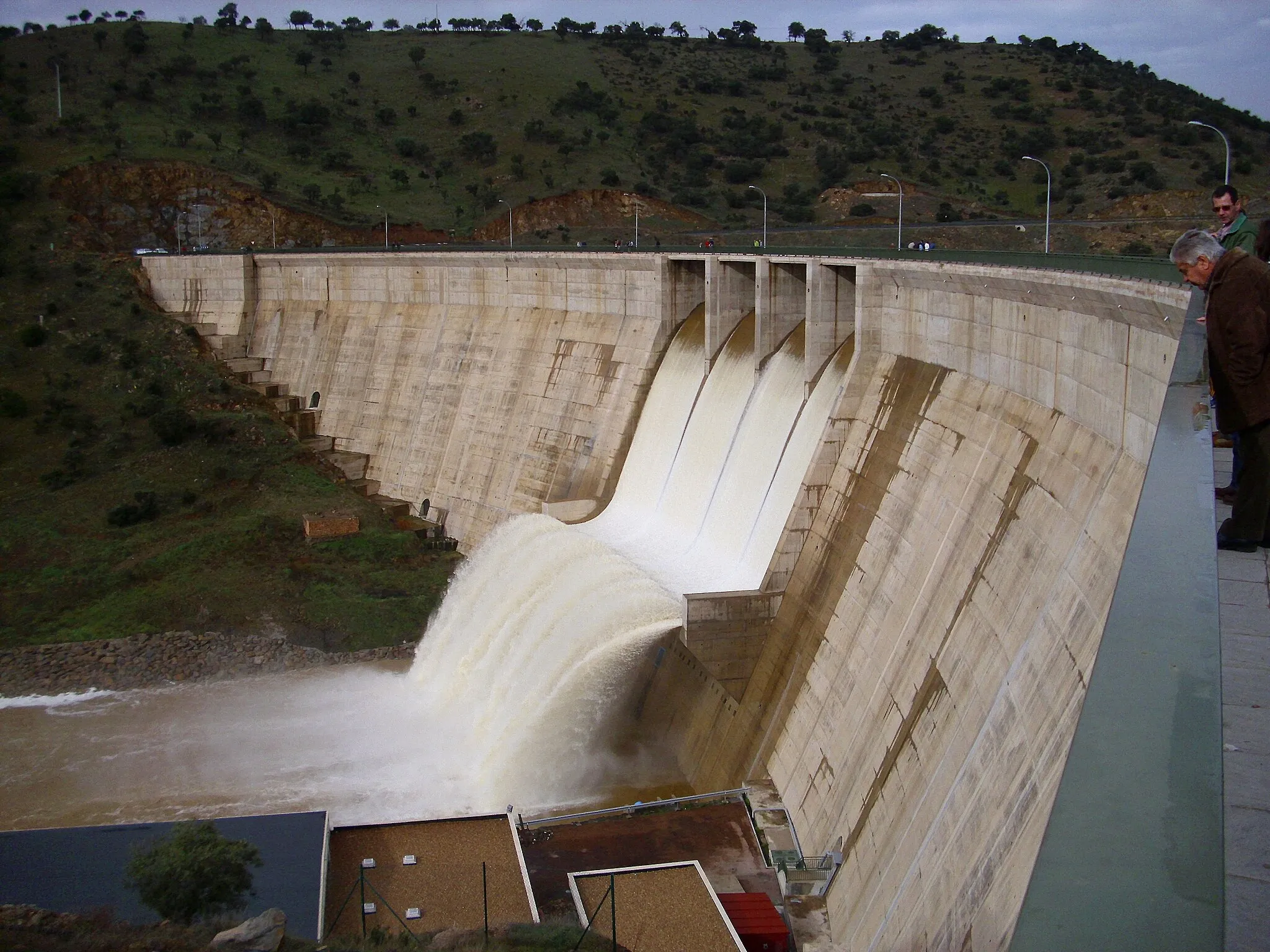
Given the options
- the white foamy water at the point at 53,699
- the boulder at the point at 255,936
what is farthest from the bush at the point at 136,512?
the boulder at the point at 255,936

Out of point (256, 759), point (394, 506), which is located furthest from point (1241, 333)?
point (394, 506)

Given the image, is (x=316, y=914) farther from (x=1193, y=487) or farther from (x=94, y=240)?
(x=94, y=240)

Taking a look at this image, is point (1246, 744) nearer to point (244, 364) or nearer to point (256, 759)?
point (256, 759)

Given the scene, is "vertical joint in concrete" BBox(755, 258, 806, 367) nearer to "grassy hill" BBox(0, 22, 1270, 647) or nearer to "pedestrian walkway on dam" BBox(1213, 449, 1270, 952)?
"grassy hill" BBox(0, 22, 1270, 647)

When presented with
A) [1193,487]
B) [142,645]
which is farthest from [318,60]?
[1193,487]

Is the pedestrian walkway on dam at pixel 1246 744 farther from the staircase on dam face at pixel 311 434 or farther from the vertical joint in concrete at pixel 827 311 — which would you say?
the staircase on dam face at pixel 311 434
